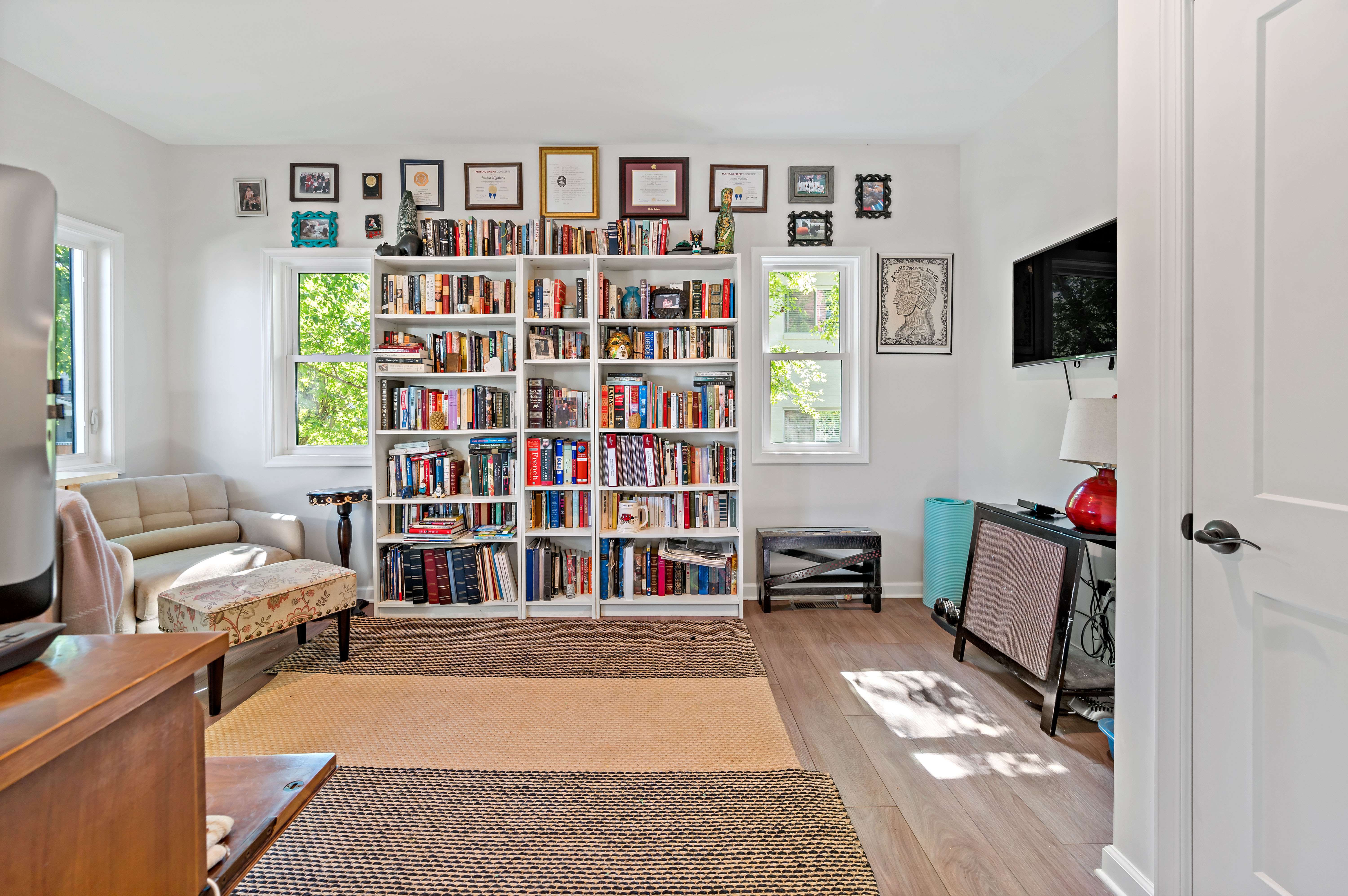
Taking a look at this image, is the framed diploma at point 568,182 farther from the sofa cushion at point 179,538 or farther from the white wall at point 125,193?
the sofa cushion at point 179,538

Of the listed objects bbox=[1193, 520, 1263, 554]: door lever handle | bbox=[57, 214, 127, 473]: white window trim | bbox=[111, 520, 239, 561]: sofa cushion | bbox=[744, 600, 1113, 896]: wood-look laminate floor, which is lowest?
bbox=[744, 600, 1113, 896]: wood-look laminate floor

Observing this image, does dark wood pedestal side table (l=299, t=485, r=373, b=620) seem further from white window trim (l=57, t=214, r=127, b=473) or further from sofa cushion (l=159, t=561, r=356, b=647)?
white window trim (l=57, t=214, r=127, b=473)

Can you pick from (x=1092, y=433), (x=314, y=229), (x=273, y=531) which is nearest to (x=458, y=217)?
(x=314, y=229)

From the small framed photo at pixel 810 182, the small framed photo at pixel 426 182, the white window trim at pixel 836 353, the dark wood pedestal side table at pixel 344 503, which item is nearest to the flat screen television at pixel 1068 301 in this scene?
the white window trim at pixel 836 353

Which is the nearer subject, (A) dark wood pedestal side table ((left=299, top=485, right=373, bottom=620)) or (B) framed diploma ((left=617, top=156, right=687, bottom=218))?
(A) dark wood pedestal side table ((left=299, top=485, right=373, bottom=620))

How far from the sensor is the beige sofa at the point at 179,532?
2580 mm

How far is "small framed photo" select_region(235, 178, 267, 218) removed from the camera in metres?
3.56

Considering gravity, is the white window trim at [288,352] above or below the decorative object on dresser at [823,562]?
above

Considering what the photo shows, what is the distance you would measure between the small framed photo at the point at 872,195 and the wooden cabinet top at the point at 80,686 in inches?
148

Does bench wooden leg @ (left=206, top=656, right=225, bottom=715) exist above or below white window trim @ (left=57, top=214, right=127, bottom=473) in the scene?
below

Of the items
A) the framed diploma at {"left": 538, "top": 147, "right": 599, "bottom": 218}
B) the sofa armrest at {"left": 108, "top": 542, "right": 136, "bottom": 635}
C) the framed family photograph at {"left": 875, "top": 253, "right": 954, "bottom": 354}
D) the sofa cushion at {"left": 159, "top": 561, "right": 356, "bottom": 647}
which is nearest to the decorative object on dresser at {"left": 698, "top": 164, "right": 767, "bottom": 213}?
the framed diploma at {"left": 538, "top": 147, "right": 599, "bottom": 218}

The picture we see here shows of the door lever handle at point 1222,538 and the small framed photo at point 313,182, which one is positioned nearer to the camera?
the door lever handle at point 1222,538

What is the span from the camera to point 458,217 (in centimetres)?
356

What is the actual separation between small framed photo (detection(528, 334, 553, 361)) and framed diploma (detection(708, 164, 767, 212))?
50.2 inches
